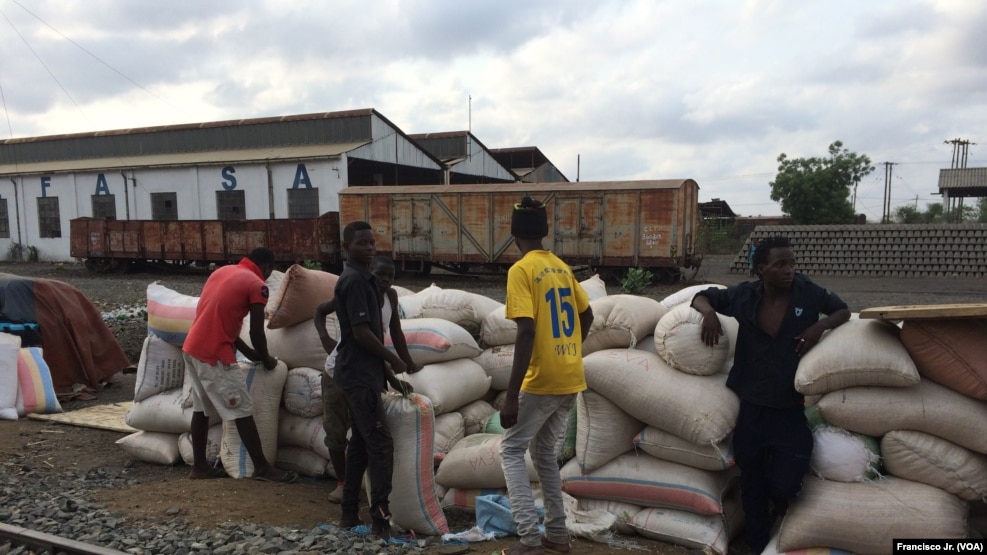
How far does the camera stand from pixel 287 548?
108 inches

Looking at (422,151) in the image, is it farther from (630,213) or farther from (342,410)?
(342,410)

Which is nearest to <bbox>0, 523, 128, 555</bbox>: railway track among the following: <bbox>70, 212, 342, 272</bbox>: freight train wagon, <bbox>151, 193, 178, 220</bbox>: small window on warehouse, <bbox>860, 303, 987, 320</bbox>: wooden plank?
<bbox>860, 303, 987, 320</bbox>: wooden plank

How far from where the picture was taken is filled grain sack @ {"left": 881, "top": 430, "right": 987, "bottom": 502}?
2658 millimetres

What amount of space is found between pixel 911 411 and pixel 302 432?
333 cm

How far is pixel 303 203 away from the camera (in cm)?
1986

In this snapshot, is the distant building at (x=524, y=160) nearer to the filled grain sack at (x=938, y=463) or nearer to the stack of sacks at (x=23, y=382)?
the stack of sacks at (x=23, y=382)

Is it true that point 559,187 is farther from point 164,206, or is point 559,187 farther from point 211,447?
point 164,206

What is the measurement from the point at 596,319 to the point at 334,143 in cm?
1902

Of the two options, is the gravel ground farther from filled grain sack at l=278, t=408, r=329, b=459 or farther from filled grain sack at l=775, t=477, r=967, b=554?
filled grain sack at l=775, t=477, r=967, b=554

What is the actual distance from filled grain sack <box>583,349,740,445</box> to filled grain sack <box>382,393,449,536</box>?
3.01 feet

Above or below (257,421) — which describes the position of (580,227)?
above

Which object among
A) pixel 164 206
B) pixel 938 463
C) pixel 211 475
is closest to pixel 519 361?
pixel 938 463

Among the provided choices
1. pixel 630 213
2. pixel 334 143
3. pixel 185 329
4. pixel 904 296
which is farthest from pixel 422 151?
pixel 185 329

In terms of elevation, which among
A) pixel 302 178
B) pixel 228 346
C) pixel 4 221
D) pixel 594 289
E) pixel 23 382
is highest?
pixel 302 178
